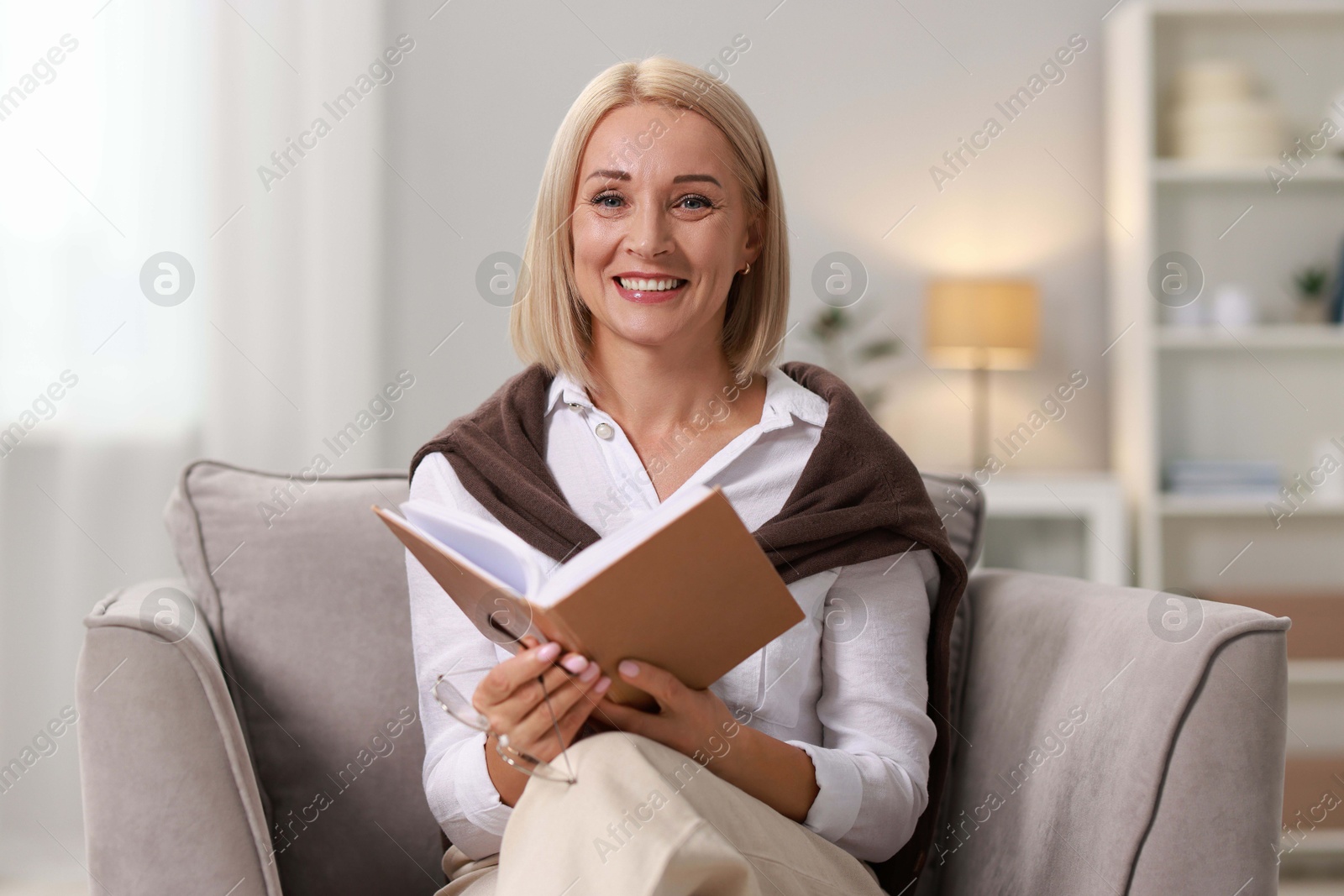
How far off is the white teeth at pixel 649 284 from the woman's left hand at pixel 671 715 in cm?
47

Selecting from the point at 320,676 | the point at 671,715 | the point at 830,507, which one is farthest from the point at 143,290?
the point at 671,715

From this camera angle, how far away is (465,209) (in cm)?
307

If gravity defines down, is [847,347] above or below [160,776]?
above

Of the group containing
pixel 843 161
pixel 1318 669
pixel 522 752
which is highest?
pixel 843 161

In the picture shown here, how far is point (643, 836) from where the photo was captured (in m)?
0.78

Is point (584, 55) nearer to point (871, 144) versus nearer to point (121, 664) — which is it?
point (871, 144)

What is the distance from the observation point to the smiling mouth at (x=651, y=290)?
1.21 m

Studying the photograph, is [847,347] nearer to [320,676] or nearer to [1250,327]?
[1250,327]

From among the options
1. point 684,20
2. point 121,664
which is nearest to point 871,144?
point 684,20

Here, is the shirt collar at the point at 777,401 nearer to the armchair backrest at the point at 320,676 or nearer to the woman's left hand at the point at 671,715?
the armchair backrest at the point at 320,676

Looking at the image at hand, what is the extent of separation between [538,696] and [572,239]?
592 millimetres

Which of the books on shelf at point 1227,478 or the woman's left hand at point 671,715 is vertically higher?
the woman's left hand at point 671,715

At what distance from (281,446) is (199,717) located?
194 centimetres

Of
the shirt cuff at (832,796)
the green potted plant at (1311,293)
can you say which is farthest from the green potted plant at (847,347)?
the shirt cuff at (832,796)
